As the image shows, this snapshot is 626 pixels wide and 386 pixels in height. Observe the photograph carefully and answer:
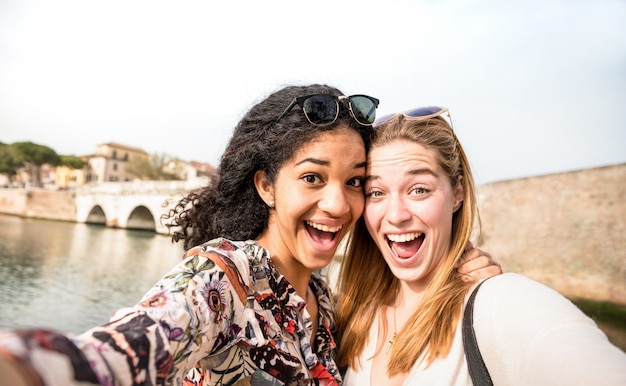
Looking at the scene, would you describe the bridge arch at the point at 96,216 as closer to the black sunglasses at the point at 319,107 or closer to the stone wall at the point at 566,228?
the stone wall at the point at 566,228

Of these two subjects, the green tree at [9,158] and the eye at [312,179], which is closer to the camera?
the eye at [312,179]

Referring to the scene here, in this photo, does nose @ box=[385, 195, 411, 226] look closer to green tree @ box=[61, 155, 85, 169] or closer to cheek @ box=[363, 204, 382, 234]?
cheek @ box=[363, 204, 382, 234]

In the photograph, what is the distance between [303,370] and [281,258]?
490mm

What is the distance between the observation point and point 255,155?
5.89 ft

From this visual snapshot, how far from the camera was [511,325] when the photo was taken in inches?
46.4

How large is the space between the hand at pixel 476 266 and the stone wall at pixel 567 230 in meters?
10.3

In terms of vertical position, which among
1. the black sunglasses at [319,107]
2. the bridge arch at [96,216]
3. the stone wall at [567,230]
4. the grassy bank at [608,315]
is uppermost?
the black sunglasses at [319,107]

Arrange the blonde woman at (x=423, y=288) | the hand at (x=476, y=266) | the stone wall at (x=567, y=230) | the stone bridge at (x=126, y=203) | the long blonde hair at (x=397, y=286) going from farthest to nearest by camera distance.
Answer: the stone bridge at (x=126, y=203) → the stone wall at (x=567, y=230) → the hand at (x=476, y=266) → the long blonde hair at (x=397, y=286) → the blonde woman at (x=423, y=288)

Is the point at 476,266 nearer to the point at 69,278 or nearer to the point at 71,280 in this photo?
the point at 71,280

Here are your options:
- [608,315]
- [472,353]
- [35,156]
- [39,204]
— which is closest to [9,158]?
[35,156]

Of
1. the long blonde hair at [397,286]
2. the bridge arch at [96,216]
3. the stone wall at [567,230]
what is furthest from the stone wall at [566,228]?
the bridge arch at [96,216]

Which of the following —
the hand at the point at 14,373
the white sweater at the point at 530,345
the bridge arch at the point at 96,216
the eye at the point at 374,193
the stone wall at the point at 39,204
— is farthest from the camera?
the bridge arch at the point at 96,216

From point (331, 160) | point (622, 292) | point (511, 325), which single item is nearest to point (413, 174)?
point (331, 160)

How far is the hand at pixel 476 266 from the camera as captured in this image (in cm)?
169
